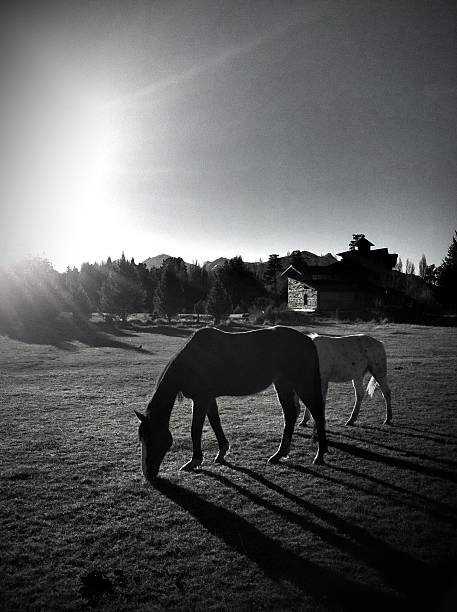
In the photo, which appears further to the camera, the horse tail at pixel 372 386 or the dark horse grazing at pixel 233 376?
the horse tail at pixel 372 386

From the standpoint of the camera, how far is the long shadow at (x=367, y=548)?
355 cm

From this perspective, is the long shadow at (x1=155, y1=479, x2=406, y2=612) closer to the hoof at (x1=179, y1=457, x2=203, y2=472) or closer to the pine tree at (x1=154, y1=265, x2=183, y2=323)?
the hoof at (x1=179, y1=457, x2=203, y2=472)

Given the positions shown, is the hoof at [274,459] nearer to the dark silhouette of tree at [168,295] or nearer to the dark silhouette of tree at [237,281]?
the dark silhouette of tree at [168,295]

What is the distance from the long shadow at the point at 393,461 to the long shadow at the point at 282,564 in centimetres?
309

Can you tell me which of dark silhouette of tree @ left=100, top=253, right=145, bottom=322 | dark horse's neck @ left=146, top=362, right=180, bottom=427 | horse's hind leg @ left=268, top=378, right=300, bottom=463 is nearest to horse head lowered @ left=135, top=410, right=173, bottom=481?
dark horse's neck @ left=146, top=362, right=180, bottom=427

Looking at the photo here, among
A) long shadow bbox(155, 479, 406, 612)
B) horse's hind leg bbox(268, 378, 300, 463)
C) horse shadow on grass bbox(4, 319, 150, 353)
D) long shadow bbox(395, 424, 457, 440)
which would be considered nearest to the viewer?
long shadow bbox(155, 479, 406, 612)

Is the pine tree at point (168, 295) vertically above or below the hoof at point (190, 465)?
above

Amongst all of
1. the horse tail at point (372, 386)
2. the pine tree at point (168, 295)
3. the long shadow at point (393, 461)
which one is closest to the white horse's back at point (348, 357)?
the horse tail at point (372, 386)

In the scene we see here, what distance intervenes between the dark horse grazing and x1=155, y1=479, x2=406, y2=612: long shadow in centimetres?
125

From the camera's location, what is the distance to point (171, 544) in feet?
13.3

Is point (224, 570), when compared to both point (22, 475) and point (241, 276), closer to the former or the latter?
point (22, 475)

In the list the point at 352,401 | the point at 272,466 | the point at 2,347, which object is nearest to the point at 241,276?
the point at 2,347

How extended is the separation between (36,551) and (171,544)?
1.51 meters

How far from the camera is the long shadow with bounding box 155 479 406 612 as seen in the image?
326 cm
